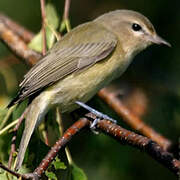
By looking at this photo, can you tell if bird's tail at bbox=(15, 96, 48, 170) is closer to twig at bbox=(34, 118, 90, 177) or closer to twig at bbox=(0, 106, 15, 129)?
twig at bbox=(0, 106, 15, 129)

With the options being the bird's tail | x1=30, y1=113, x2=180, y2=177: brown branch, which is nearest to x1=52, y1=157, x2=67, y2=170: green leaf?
x1=30, y1=113, x2=180, y2=177: brown branch

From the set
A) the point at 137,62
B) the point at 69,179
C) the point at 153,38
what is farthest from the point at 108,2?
the point at 69,179

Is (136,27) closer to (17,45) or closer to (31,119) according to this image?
(17,45)

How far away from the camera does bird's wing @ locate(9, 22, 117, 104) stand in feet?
11.8

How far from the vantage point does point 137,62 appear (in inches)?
218

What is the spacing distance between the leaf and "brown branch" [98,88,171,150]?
780mm

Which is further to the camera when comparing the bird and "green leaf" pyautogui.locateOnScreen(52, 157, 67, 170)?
the bird

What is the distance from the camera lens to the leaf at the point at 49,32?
4090 millimetres

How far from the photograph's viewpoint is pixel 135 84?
511 cm

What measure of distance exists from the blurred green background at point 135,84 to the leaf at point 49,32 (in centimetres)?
46

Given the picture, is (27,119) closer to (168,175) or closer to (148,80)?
(168,175)

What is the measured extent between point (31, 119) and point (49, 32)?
1118 mm

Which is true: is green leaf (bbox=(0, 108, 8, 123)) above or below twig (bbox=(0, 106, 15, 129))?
above

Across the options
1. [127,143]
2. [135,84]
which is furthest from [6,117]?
[135,84]
